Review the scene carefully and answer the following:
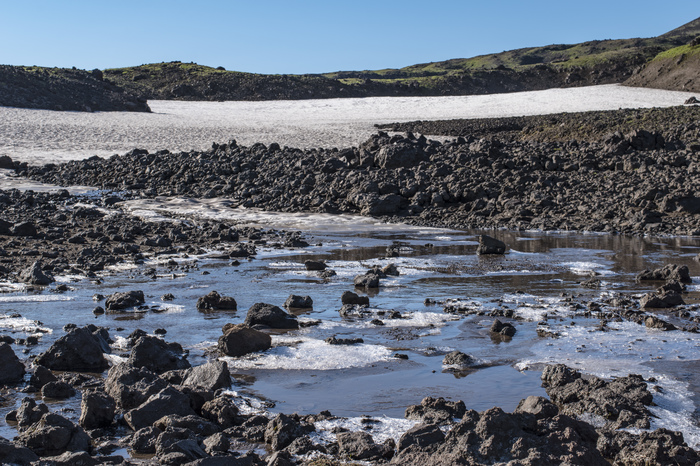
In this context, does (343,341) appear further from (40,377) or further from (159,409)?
(40,377)

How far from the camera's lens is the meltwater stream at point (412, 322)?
644cm

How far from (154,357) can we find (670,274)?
8.33 metres

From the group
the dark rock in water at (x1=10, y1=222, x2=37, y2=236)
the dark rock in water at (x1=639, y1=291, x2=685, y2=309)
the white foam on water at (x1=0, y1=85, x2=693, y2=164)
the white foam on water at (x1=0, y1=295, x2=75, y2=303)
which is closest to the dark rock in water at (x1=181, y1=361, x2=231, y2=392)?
the white foam on water at (x1=0, y1=295, x2=75, y2=303)

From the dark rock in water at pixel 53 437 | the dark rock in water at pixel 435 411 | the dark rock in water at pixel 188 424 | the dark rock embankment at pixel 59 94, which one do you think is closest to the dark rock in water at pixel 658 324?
the dark rock in water at pixel 435 411

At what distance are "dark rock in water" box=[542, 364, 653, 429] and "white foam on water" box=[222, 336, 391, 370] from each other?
6.09 ft

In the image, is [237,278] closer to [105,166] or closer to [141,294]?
[141,294]

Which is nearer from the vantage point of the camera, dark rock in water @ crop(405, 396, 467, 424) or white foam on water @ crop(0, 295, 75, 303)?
dark rock in water @ crop(405, 396, 467, 424)

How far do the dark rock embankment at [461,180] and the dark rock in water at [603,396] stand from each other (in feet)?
38.8

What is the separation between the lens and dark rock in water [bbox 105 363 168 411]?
19.1 ft

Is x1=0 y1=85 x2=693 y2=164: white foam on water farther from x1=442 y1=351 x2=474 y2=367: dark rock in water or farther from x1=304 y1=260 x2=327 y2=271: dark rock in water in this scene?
x1=442 y1=351 x2=474 y2=367: dark rock in water

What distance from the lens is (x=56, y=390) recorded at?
240 inches

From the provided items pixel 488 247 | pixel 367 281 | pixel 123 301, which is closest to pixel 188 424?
pixel 123 301

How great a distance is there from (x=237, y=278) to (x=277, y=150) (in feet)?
58.3

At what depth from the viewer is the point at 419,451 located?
473 cm
